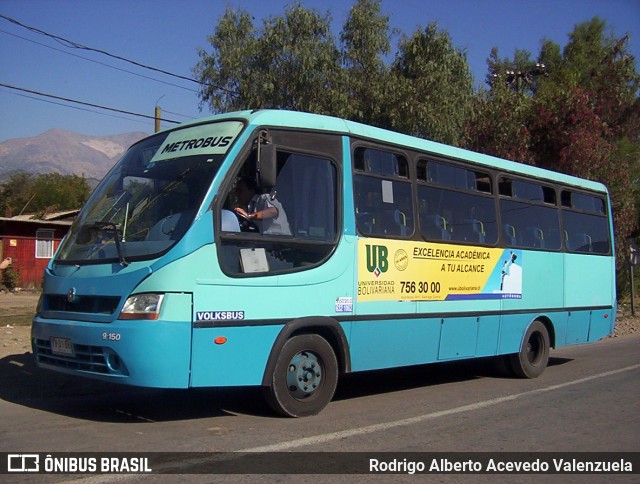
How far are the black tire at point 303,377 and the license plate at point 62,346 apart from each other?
1.93 m

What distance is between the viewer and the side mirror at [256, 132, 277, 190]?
250 inches

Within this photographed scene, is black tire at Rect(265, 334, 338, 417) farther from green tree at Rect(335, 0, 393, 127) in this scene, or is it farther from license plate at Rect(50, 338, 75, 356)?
green tree at Rect(335, 0, 393, 127)

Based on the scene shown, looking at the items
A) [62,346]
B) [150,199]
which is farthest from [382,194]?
[62,346]

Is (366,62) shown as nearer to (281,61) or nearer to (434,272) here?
(281,61)

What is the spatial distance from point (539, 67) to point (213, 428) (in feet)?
78.2

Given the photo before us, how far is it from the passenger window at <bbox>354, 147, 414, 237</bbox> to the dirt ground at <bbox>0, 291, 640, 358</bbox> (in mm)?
5876

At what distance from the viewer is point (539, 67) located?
86.4 ft

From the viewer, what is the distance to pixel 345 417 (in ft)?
23.3

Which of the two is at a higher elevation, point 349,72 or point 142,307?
point 349,72

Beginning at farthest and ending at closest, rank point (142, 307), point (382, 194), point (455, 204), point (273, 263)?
point (455, 204), point (382, 194), point (273, 263), point (142, 307)

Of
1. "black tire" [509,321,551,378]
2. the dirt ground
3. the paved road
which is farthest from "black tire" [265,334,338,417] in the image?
the dirt ground

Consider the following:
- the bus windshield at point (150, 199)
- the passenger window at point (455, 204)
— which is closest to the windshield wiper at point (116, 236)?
the bus windshield at point (150, 199)

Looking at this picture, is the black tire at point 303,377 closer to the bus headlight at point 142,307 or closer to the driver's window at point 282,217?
the driver's window at point 282,217

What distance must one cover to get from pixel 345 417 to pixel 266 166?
2.81m
